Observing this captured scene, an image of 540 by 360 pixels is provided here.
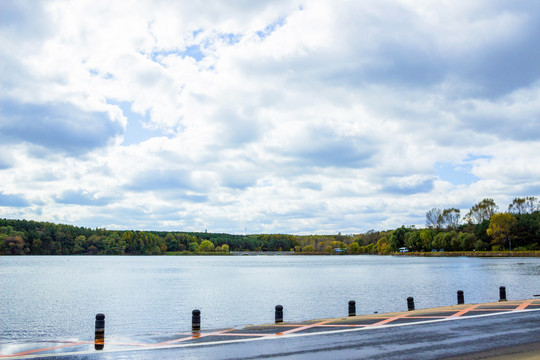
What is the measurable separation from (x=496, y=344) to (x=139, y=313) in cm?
3616

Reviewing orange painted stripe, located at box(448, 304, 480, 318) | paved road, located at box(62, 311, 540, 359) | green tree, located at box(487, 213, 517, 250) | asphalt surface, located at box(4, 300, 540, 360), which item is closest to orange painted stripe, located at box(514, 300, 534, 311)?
orange painted stripe, located at box(448, 304, 480, 318)

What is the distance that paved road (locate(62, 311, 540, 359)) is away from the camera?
14.5 meters

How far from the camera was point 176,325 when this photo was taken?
3647 centimetres

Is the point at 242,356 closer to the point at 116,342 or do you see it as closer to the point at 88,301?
the point at 116,342

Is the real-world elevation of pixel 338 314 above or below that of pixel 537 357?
below

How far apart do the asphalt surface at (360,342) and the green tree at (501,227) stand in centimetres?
18659

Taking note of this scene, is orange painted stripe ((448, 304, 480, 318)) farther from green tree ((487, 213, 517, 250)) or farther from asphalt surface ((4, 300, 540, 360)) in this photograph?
green tree ((487, 213, 517, 250))

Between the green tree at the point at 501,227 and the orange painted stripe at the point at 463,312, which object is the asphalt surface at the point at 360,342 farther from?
the green tree at the point at 501,227

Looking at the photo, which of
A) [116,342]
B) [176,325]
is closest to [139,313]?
[176,325]

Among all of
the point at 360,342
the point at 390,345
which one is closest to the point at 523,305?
the point at 390,345

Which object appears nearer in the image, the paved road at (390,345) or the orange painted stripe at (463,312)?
the paved road at (390,345)

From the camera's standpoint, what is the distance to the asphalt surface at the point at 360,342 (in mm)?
14711

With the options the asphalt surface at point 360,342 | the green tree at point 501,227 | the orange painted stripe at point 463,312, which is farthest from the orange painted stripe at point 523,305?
the green tree at point 501,227

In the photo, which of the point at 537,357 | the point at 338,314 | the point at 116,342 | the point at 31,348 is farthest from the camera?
the point at 338,314
